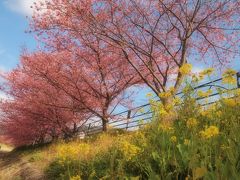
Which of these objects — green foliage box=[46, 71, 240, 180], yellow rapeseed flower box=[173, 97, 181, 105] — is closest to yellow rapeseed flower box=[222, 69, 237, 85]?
green foliage box=[46, 71, 240, 180]

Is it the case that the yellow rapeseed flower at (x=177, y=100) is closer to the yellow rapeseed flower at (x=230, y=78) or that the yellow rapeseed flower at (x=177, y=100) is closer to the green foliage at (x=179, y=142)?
the green foliage at (x=179, y=142)

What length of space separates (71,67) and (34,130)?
28.1ft

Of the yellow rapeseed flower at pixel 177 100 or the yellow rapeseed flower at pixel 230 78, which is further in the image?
the yellow rapeseed flower at pixel 177 100

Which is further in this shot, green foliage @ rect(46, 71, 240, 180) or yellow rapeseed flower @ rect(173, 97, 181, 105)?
yellow rapeseed flower @ rect(173, 97, 181, 105)

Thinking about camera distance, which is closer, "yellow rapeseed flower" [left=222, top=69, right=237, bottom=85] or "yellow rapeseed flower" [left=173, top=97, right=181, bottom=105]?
"yellow rapeseed flower" [left=222, top=69, right=237, bottom=85]

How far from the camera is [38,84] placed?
59.0 ft

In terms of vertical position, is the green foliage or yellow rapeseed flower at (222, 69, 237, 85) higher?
yellow rapeseed flower at (222, 69, 237, 85)

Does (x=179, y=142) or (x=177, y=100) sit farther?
(x=177, y=100)

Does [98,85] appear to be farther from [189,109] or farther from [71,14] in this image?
[189,109]

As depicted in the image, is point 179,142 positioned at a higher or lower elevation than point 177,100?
lower

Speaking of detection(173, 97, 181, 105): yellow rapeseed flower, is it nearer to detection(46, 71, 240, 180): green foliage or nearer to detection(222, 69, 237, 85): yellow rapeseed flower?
detection(46, 71, 240, 180): green foliage

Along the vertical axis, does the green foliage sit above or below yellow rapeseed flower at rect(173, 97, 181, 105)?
below

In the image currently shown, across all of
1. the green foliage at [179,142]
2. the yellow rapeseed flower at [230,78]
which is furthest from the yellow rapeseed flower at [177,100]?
the yellow rapeseed flower at [230,78]

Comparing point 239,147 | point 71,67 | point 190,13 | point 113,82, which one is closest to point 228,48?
point 190,13
